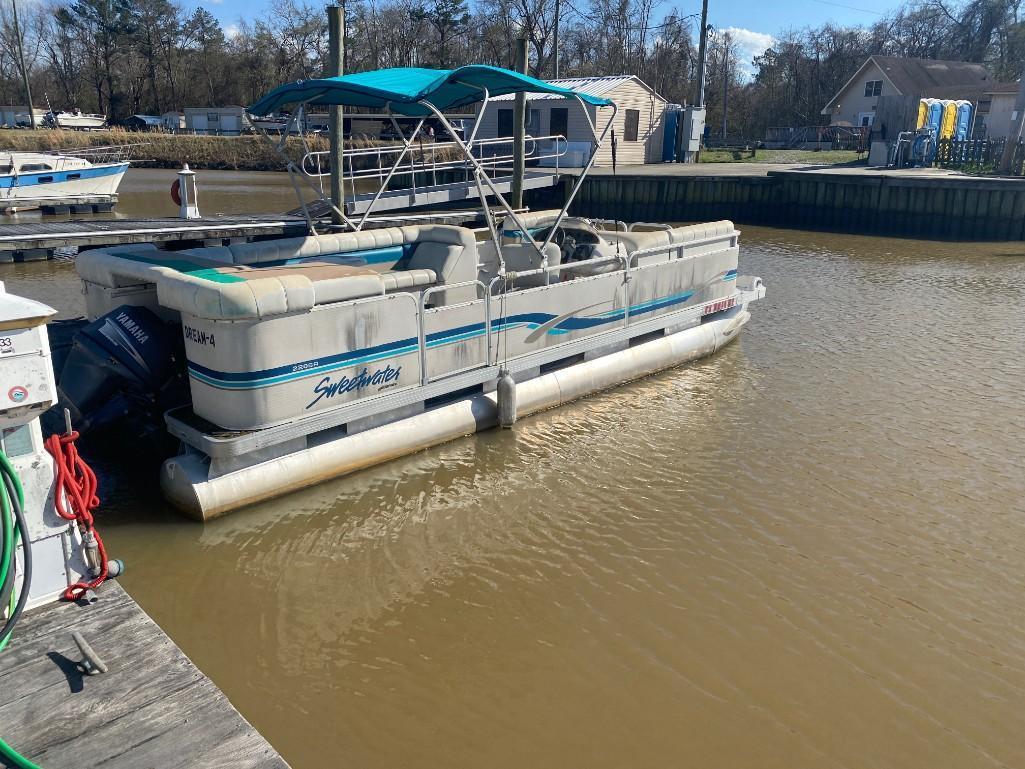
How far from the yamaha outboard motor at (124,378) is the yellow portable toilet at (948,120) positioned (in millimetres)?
36150

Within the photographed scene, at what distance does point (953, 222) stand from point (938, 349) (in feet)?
45.6

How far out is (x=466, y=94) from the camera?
933cm

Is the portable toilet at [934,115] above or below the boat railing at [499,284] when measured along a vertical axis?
above

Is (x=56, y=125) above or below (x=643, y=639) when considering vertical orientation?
above

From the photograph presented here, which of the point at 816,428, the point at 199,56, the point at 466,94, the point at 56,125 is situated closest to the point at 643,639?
the point at 816,428

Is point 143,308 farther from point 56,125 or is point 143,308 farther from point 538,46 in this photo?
point 56,125

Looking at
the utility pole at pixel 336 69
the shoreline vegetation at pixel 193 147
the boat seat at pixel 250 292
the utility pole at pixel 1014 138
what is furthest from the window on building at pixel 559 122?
the boat seat at pixel 250 292

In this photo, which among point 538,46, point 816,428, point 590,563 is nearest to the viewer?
point 590,563

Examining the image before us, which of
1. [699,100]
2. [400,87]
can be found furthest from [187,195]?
[699,100]

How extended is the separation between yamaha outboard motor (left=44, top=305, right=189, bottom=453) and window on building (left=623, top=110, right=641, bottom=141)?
89.3ft

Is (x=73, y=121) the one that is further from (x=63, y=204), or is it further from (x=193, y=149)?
(x=63, y=204)

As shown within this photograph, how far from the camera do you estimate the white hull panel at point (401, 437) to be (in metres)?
5.91

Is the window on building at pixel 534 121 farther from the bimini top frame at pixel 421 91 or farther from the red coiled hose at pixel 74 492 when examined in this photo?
the red coiled hose at pixel 74 492

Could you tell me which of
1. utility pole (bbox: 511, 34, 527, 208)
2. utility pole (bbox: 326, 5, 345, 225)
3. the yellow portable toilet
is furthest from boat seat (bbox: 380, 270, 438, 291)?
the yellow portable toilet
